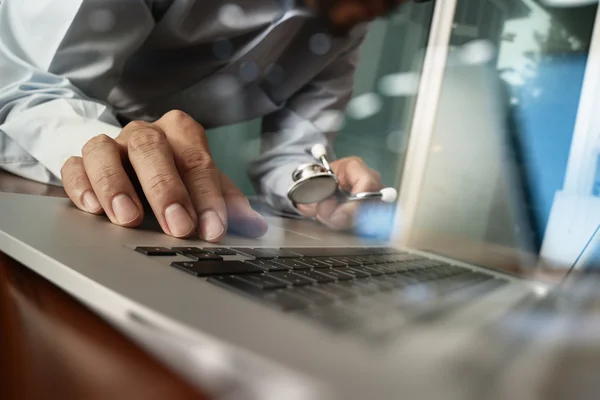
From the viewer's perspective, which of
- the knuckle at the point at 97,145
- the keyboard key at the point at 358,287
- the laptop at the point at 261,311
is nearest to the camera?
the laptop at the point at 261,311

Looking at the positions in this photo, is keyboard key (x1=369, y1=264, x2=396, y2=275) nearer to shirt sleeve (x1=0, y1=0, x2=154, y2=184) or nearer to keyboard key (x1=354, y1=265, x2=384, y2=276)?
keyboard key (x1=354, y1=265, x2=384, y2=276)

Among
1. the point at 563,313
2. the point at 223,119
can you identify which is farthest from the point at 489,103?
the point at 563,313

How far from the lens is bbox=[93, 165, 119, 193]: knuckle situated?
28 centimetres

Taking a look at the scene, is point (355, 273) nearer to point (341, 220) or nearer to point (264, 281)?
point (264, 281)

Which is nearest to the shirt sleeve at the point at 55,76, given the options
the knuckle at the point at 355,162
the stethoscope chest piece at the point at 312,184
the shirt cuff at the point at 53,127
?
the shirt cuff at the point at 53,127

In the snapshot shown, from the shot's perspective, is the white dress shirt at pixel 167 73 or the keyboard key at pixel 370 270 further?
the white dress shirt at pixel 167 73

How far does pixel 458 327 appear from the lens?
6.4 inches

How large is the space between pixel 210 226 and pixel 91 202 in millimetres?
80

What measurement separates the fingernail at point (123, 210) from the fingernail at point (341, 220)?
33 centimetres

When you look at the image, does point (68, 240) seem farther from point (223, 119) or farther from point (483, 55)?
point (483, 55)

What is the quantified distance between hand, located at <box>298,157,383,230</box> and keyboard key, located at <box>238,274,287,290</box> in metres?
0.38

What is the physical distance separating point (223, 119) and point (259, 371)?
0.58m

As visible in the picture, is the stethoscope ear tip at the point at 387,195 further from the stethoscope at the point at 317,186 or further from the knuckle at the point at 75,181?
the knuckle at the point at 75,181

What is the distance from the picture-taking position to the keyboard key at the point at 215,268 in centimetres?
18
